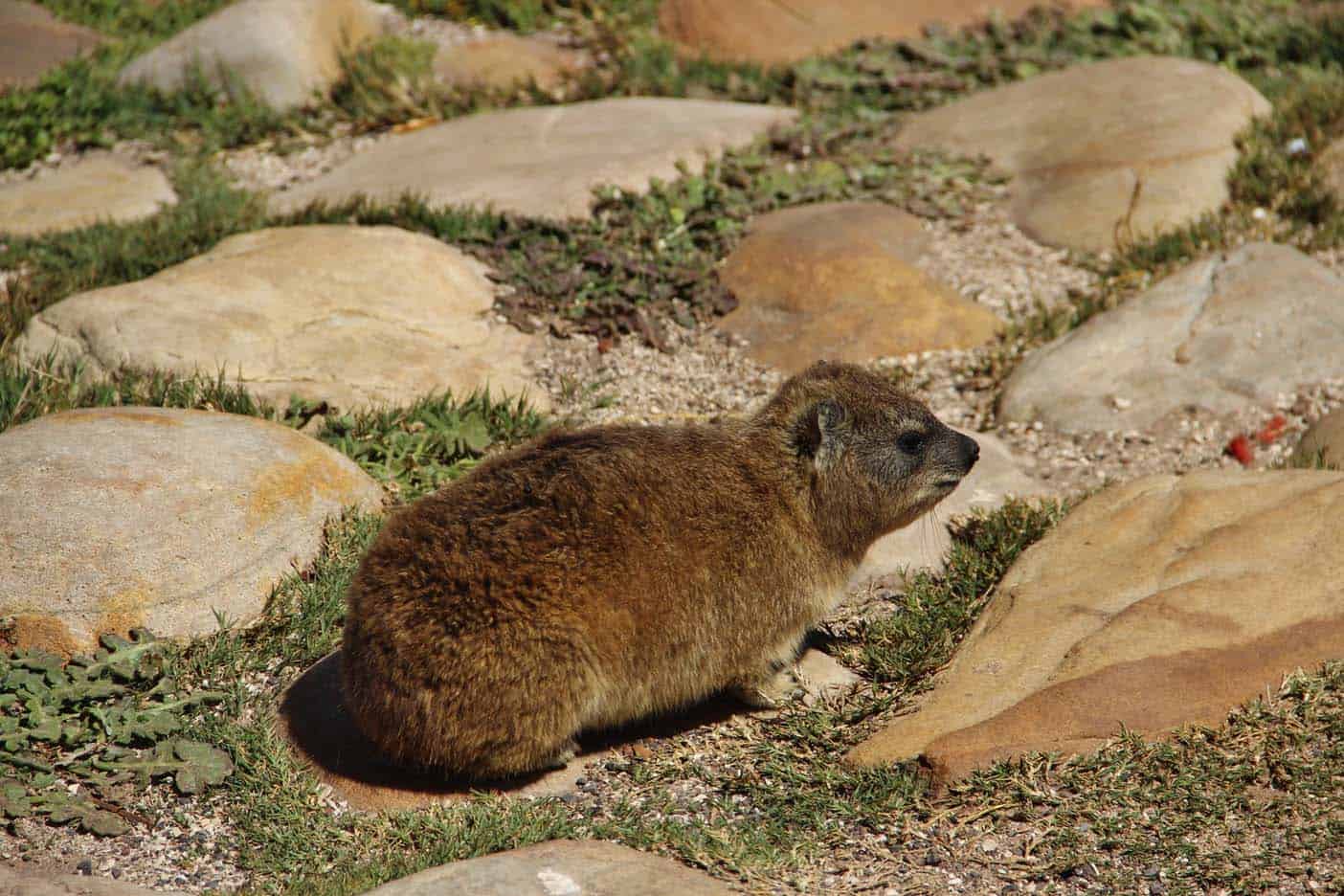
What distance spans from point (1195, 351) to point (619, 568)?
4282mm

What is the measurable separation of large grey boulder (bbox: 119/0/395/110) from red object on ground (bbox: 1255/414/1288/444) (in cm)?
815

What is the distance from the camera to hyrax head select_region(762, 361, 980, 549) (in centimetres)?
540

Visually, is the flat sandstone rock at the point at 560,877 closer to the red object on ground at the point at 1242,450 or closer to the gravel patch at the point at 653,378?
the gravel patch at the point at 653,378

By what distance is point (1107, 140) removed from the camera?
962cm

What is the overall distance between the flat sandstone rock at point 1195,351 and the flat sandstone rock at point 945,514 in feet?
2.23

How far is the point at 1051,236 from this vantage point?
9172 mm

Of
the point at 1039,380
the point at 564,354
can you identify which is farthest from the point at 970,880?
the point at 564,354

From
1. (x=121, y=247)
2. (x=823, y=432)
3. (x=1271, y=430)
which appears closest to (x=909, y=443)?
(x=823, y=432)

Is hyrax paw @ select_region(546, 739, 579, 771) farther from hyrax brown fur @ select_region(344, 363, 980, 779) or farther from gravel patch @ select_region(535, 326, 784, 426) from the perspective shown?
gravel patch @ select_region(535, 326, 784, 426)

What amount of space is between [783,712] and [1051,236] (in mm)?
4995

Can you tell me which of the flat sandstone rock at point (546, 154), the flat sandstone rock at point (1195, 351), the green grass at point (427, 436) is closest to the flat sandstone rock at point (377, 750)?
the green grass at point (427, 436)

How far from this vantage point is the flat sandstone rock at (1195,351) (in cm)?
736

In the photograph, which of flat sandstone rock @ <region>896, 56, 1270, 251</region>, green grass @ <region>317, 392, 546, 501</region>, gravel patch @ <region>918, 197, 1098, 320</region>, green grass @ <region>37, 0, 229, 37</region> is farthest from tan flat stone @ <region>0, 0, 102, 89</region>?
gravel patch @ <region>918, 197, 1098, 320</region>

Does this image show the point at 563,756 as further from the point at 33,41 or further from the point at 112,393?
the point at 33,41
